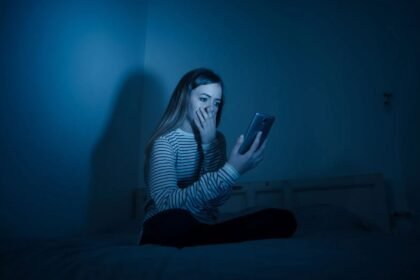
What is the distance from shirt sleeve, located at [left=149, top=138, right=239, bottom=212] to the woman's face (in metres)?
0.25

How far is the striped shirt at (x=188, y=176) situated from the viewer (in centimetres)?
99

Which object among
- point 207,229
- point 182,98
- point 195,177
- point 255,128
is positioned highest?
point 182,98

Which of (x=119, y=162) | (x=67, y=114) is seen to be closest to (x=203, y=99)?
(x=67, y=114)

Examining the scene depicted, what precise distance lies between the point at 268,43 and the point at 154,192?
1388 mm

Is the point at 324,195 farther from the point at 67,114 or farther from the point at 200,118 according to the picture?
the point at 67,114

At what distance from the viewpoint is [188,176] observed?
1225 mm

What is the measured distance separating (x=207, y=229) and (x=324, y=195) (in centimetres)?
99

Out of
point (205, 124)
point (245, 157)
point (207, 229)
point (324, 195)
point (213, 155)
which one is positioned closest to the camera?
point (207, 229)

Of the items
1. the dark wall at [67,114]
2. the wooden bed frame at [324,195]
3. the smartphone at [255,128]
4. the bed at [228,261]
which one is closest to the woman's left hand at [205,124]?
the smartphone at [255,128]

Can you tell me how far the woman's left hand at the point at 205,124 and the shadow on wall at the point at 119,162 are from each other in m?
0.92

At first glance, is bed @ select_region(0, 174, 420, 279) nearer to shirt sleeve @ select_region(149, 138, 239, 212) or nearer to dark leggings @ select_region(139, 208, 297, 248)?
dark leggings @ select_region(139, 208, 297, 248)

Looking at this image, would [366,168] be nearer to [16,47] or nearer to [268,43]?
[268,43]

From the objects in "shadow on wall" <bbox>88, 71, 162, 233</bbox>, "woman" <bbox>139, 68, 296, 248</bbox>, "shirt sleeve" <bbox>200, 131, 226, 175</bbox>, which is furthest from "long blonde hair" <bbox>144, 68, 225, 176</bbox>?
"shadow on wall" <bbox>88, 71, 162, 233</bbox>

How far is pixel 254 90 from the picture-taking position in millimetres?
2129
